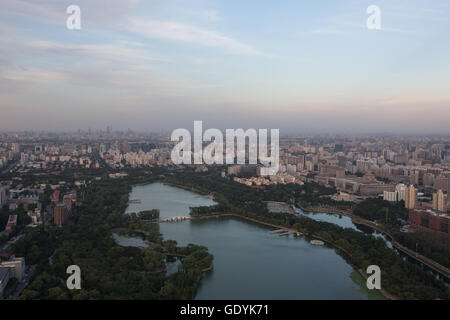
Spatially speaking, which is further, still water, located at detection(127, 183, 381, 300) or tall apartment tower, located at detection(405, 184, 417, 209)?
tall apartment tower, located at detection(405, 184, 417, 209)

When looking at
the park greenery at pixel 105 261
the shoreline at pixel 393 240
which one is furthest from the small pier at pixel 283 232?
the park greenery at pixel 105 261

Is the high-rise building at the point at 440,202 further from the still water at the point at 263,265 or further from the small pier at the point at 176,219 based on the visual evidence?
the small pier at the point at 176,219

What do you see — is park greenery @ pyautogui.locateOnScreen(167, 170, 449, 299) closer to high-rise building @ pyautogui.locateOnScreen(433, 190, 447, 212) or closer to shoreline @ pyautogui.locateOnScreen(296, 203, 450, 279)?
shoreline @ pyautogui.locateOnScreen(296, 203, 450, 279)

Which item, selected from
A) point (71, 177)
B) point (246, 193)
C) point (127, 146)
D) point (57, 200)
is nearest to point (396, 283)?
point (246, 193)

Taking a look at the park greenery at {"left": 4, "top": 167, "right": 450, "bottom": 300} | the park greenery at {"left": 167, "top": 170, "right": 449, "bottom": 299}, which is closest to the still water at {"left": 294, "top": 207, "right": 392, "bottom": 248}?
the park greenery at {"left": 4, "top": 167, "right": 450, "bottom": 300}

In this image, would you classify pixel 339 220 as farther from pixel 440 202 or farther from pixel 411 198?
pixel 440 202

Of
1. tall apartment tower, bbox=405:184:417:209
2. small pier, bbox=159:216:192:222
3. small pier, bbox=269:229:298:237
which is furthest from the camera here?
tall apartment tower, bbox=405:184:417:209
